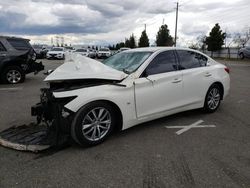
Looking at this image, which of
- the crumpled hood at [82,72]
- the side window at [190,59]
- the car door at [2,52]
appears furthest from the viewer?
the car door at [2,52]

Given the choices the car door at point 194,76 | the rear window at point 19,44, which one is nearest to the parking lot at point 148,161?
the car door at point 194,76

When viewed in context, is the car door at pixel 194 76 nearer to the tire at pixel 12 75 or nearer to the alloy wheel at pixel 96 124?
the alloy wheel at pixel 96 124

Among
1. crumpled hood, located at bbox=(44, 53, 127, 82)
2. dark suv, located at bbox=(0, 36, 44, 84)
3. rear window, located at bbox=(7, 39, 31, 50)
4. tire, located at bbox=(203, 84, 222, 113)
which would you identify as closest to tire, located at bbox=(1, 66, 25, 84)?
dark suv, located at bbox=(0, 36, 44, 84)

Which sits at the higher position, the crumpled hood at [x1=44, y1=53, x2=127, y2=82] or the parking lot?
the crumpled hood at [x1=44, y1=53, x2=127, y2=82]

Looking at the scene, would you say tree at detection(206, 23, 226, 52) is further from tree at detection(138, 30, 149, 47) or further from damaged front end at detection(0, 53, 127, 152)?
damaged front end at detection(0, 53, 127, 152)

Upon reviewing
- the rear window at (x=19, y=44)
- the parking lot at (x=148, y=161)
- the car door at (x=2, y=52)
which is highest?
the rear window at (x=19, y=44)

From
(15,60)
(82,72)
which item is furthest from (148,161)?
(15,60)

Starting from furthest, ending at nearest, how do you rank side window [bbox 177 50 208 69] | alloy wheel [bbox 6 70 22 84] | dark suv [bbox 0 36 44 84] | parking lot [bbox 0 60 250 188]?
alloy wheel [bbox 6 70 22 84]
dark suv [bbox 0 36 44 84]
side window [bbox 177 50 208 69]
parking lot [bbox 0 60 250 188]

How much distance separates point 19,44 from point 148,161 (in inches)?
363

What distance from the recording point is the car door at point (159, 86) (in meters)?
4.51

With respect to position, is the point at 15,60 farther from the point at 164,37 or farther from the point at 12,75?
the point at 164,37

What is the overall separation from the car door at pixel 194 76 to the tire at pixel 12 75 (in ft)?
25.1

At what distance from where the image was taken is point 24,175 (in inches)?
127

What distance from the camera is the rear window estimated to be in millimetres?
10734
